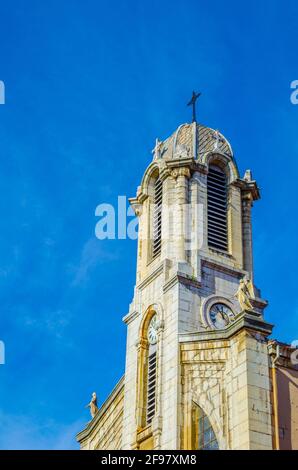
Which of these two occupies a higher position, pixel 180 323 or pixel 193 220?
pixel 193 220

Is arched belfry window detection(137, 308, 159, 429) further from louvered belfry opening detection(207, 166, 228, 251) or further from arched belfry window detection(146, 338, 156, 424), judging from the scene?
louvered belfry opening detection(207, 166, 228, 251)

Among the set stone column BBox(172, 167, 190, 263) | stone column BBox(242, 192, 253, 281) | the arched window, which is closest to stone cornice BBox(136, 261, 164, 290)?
stone column BBox(172, 167, 190, 263)

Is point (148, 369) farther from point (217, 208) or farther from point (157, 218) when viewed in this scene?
point (217, 208)

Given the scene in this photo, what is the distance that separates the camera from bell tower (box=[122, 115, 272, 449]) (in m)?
32.9

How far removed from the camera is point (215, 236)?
42.0 metres

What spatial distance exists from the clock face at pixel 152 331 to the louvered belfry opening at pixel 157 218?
369cm

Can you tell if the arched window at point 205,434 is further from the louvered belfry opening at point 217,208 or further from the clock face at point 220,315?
the louvered belfry opening at point 217,208

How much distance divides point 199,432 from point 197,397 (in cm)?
145

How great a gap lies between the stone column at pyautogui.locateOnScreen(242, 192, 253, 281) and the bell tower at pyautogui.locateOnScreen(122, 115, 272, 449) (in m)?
0.06

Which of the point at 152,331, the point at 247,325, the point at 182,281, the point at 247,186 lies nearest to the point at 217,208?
the point at 247,186

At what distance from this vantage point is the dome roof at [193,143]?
144 ft

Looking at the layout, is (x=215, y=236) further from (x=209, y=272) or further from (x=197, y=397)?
(x=197, y=397)

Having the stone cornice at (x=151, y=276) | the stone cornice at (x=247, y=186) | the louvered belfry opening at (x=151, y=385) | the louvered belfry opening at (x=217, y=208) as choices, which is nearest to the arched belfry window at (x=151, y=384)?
the louvered belfry opening at (x=151, y=385)
